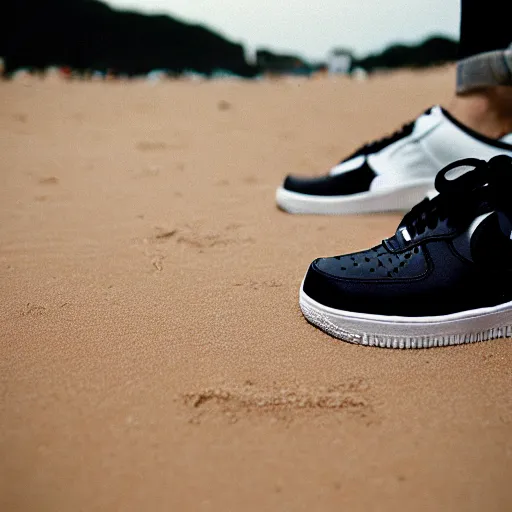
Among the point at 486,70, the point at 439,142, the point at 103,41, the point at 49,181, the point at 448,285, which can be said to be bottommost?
the point at 49,181

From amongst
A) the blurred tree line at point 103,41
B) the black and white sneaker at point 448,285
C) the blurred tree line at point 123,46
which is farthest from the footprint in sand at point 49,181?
the blurred tree line at point 103,41

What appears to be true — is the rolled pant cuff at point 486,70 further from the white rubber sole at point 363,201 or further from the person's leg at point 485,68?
the white rubber sole at point 363,201

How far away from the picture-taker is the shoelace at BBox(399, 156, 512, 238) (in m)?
0.89

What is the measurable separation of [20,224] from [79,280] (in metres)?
0.52

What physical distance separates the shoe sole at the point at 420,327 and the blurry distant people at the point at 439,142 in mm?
574

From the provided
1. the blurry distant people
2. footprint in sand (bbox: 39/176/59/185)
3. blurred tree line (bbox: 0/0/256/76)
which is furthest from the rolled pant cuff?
blurred tree line (bbox: 0/0/256/76)

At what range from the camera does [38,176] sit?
2135 millimetres

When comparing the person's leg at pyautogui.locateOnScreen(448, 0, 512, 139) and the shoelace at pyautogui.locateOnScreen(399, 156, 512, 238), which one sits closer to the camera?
the shoelace at pyautogui.locateOnScreen(399, 156, 512, 238)

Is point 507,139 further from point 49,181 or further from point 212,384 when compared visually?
point 49,181

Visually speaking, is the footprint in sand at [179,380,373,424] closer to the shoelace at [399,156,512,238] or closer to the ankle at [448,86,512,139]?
the shoelace at [399,156,512,238]

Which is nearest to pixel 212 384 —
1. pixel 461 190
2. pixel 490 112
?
pixel 461 190

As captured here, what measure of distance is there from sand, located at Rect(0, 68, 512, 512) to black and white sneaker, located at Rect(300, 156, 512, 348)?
0.12 ft

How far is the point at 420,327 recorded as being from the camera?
892 mm

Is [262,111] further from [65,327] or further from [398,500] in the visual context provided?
[398,500]
